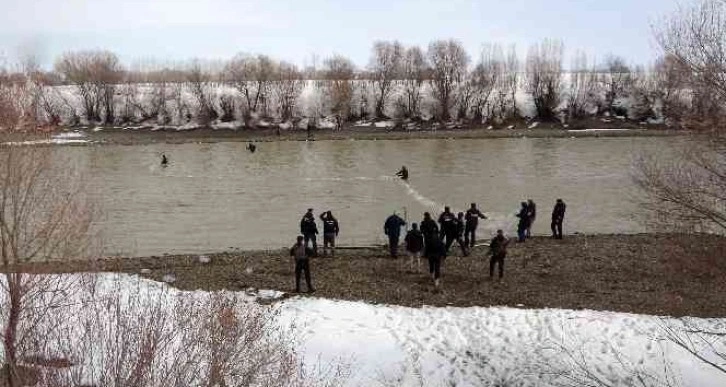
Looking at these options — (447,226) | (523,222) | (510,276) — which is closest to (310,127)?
(523,222)

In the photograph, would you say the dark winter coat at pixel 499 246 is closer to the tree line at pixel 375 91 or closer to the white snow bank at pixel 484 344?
the white snow bank at pixel 484 344

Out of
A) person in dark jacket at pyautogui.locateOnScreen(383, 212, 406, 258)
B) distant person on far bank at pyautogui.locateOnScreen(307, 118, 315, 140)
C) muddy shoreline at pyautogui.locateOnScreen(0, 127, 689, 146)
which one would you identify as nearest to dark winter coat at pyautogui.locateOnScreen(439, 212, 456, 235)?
person in dark jacket at pyautogui.locateOnScreen(383, 212, 406, 258)

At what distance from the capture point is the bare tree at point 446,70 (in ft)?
232

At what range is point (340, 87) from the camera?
7156 cm

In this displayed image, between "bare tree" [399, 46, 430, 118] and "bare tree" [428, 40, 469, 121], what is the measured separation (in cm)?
130

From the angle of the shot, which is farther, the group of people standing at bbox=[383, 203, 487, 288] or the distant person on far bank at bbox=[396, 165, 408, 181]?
the distant person on far bank at bbox=[396, 165, 408, 181]

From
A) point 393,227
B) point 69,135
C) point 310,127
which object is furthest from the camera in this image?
point 310,127

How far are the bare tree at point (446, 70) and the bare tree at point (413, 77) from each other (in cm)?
130

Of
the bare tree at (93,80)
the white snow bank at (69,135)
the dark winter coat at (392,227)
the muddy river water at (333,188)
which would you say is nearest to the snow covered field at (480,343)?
the dark winter coat at (392,227)

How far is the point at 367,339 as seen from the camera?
11875 millimetres

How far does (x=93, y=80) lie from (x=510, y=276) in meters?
69.9

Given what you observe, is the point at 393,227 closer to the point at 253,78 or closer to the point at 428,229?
the point at 428,229

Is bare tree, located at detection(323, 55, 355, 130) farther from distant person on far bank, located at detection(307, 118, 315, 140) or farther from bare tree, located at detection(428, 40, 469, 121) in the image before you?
bare tree, located at detection(428, 40, 469, 121)

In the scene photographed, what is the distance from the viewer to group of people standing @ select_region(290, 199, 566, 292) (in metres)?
14.1
